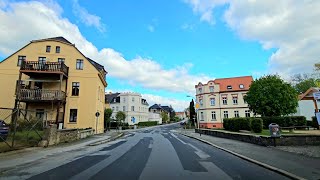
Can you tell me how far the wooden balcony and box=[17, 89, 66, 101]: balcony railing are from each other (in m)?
2.29

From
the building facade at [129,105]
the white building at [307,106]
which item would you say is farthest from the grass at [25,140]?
the building facade at [129,105]

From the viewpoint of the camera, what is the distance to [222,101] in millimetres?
64125

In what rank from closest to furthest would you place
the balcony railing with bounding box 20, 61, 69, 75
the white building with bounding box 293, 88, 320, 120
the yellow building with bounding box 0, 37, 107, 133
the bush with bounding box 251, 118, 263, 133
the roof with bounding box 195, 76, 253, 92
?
the bush with bounding box 251, 118, 263, 133
the balcony railing with bounding box 20, 61, 69, 75
the yellow building with bounding box 0, 37, 107, 133
the white building with bounding box 293, 88, 320, 120
the roof with bounding box 195, 76, 253, 92

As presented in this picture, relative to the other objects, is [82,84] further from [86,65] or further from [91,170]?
[91,170]

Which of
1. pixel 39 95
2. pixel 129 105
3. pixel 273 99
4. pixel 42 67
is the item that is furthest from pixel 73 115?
pixel 129 105

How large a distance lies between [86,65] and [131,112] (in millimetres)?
53478

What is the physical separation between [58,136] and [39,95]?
39.6 ft

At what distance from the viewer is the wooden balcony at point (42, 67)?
2905 cm

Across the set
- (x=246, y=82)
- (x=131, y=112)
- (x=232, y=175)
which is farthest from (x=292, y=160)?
(x=131, y=112)

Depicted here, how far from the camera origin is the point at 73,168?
8.82 metres

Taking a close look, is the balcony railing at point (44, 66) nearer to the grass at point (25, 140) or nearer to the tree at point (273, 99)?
the grass at point (25, 140)

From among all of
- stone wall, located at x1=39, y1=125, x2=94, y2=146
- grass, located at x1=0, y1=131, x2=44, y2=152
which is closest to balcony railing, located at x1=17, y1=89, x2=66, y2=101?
stone wall, located at x1=39, y1=125, x2=94, y2=146

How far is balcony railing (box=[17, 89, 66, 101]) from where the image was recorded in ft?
93.5

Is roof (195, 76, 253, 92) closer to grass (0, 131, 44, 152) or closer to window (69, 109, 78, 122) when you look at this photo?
window (69, 109, 78, 122)
